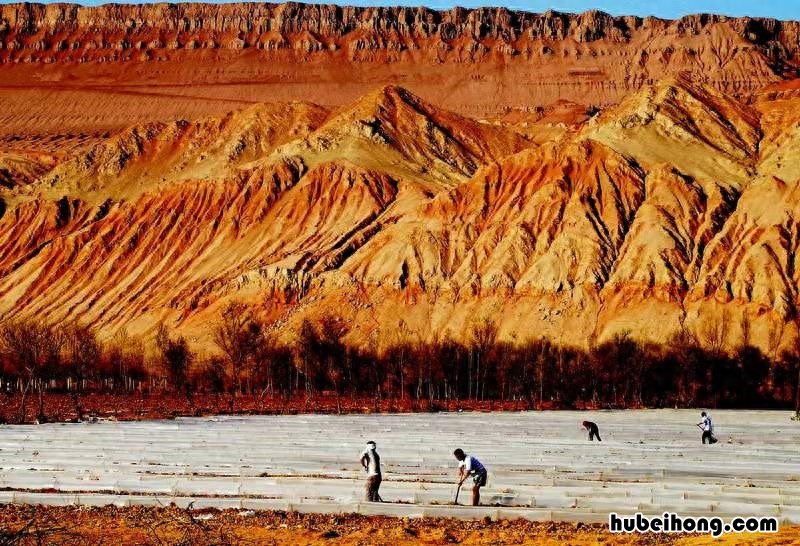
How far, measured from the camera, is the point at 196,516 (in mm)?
27031

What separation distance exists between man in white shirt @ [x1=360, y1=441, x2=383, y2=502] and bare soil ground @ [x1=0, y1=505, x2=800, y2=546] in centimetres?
90

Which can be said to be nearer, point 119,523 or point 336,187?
point 119,523

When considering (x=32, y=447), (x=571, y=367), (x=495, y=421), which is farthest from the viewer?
(x=571, y=367)

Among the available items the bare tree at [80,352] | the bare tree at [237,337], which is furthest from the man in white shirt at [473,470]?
the bare tree at [80,352]

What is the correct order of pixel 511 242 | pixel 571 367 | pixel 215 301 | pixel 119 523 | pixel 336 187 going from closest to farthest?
pixel 119 523, pixel 571 367, pixel 511 242, pixel 215 301, pixel 336 187

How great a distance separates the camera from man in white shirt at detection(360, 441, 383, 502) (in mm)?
27359

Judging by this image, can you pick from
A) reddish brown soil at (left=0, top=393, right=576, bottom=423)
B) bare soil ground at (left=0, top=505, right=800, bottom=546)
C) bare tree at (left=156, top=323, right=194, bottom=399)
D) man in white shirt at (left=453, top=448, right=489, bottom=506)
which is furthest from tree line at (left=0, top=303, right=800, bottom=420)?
bare soil ground at (left=0, top=505, right=800, bottom=546)

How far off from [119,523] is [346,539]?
508 cm

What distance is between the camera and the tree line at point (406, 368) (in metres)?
83.4

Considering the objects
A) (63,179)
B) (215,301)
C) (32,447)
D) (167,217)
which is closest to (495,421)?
(32,447)

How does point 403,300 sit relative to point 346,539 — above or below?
above

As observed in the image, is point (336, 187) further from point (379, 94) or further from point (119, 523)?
point (119, 523)

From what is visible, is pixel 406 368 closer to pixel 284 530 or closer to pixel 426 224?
pixel 426 224

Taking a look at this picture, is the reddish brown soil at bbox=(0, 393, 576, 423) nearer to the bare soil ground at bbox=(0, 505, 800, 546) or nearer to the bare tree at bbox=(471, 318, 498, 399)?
the bare tree at bbox=(471, 318, 498, 399)
